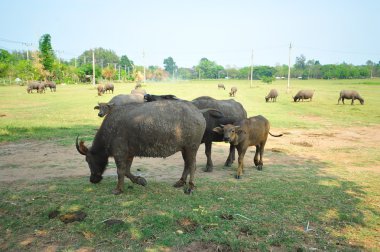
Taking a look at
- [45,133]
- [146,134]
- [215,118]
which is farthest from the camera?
[45,133]

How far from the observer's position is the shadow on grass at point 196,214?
177 inches

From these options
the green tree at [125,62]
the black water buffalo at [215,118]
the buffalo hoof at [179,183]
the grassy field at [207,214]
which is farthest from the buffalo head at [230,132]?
the green tree at [125,62]

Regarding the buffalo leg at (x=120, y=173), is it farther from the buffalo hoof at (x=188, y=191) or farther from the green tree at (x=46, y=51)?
the green tree at (x=46, y=51)

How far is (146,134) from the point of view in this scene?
6.19 meters

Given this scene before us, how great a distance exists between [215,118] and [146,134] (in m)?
3.00

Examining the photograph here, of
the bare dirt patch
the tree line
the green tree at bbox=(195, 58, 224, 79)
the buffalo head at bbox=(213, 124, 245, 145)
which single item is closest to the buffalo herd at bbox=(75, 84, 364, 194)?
the buffalo head at bbox=(213, 124, 245, 145)

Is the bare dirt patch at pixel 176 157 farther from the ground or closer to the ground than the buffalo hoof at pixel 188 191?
closer to the ground

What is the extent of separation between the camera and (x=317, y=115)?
21672 millimetres

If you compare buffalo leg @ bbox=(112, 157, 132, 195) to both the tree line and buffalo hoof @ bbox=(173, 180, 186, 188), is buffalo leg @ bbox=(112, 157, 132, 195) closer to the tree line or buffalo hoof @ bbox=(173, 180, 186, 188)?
buffalo hoof @ bbox=(173, 180, 186, 188)

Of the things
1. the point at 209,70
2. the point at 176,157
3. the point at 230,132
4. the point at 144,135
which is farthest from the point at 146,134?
the point at 209,70

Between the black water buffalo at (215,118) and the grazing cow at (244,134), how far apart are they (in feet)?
1.46

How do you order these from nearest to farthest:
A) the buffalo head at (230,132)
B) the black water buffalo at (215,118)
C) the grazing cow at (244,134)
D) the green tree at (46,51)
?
1. the buffalo head at (230,132)
2. the grazing cow at (244,134)
3. the black water buffalo at (215,118)
4. the green tree at (46,51)

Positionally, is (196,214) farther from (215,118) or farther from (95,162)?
(215,118)

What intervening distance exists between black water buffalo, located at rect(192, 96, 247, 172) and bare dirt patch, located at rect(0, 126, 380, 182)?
0.39 m
